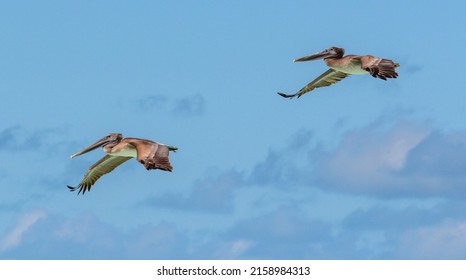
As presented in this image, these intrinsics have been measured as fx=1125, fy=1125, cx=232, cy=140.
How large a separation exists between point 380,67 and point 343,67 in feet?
13.7

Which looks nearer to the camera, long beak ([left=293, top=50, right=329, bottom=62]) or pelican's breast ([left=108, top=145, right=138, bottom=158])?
pelican's breast ([left=108, top=145, right=138, bottom=158])

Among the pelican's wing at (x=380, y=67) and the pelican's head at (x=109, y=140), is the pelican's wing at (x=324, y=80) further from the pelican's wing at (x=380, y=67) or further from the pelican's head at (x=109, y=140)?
the pelican's head at (x=109, y=140)

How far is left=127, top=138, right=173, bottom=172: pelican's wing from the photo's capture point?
2564 centimetres

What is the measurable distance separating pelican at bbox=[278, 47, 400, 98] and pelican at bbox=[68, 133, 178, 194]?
6320mm

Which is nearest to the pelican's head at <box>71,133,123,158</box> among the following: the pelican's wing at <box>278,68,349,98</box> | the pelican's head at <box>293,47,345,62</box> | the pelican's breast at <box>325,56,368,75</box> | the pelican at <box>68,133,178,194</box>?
the pelican at <box>68,133,178,194</box>

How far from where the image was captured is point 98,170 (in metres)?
36.4

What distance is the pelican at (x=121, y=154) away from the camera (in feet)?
85.7

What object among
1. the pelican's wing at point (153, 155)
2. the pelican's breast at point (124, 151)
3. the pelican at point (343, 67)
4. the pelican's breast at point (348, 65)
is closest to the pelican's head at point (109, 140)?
the pelican's breast at point (124, 151)

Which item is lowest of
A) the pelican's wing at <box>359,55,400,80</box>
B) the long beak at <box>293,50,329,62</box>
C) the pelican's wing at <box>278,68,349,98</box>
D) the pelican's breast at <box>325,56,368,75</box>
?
the pelican's wing at <box>359,55,400,80</box>

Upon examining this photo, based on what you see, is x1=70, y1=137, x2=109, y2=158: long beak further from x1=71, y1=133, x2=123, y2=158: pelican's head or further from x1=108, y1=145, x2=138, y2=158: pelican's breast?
x1=108, y1=145, x2=138, y2=158: pelican's breast
